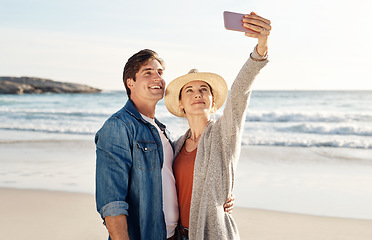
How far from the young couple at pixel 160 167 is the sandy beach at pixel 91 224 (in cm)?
234

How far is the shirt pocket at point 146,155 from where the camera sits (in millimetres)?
2425

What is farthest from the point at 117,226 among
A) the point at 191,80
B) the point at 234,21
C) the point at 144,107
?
the point at 234,21

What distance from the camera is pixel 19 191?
20.2ft

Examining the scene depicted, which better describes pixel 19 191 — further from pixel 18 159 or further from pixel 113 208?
pixel 113 208

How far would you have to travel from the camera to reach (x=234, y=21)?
2.11 m

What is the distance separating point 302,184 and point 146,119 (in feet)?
14.9

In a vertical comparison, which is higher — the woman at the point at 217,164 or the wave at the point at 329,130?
the woman at the point at 217,164

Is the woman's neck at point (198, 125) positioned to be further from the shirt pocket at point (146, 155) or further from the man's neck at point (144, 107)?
the shirt pocket at point (146, 155)

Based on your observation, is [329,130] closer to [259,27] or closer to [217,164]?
[217,164]

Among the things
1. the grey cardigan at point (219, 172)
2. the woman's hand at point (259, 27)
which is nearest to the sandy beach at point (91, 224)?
the grey cardigan at point (219, 172)

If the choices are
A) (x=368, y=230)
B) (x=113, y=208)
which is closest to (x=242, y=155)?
(x=368, y=230)

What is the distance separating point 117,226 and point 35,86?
153 feet

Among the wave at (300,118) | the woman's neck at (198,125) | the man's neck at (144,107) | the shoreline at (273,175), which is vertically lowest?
the shoreline at (273,175)

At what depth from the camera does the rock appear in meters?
43.6
